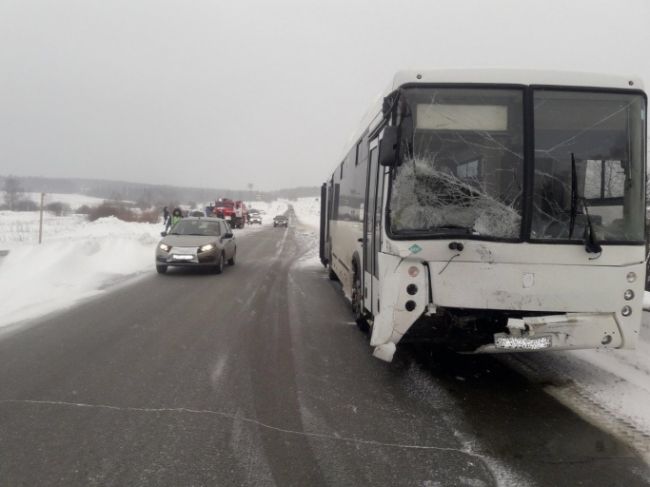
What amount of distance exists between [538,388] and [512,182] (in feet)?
6.98

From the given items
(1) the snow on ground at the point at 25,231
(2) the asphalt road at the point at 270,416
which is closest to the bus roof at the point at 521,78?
(2) the asphalt road at the point at 270,416

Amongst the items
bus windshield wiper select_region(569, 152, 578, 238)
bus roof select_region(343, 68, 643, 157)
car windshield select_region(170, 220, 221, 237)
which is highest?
bus roof select_region(343, 68, 643, 157)

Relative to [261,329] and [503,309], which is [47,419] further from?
[503,309]

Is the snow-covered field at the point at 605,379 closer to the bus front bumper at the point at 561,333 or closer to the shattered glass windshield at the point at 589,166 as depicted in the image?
the bus front bumper at the point at 561,333

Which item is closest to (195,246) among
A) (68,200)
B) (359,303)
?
(359,303)

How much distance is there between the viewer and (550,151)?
4.70m

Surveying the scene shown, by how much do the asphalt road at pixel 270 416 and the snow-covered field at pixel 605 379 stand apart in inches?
12.3

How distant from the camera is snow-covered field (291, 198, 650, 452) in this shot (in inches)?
171

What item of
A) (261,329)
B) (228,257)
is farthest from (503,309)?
(228,257)

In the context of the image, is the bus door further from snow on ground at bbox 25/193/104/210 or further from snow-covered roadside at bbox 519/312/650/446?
snow on ground at bbox 25/193/104/210

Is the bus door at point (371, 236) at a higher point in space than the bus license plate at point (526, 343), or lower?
higher

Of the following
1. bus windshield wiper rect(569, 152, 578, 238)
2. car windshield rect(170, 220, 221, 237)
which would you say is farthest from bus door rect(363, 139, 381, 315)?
car windshield rect(170, 220, 221, 237)

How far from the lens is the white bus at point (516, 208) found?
4645 mm

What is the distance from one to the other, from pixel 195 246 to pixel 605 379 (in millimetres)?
10437
